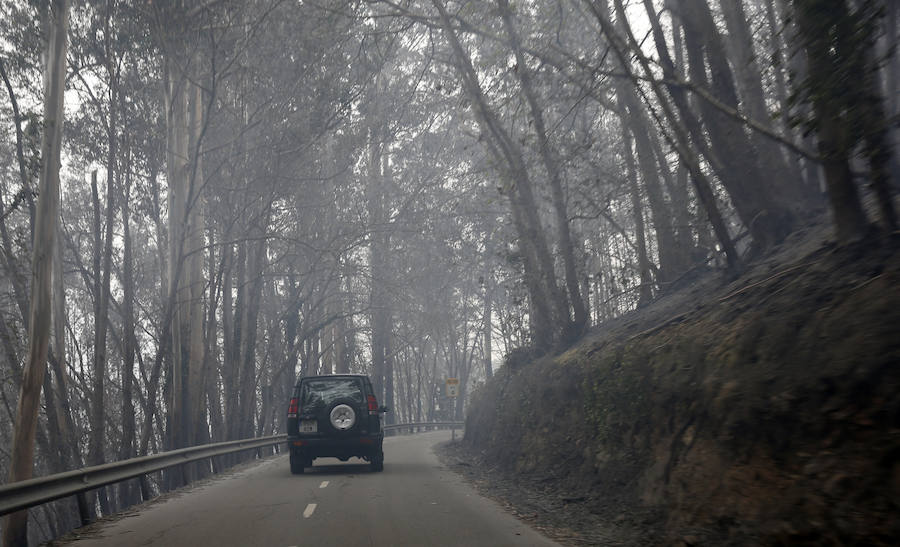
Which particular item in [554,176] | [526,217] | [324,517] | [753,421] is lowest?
[324,517]

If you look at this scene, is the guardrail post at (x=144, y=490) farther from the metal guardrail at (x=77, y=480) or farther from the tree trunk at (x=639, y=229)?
the tree trunk at (x=639, y=229)

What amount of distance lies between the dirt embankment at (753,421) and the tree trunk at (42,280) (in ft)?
30.1

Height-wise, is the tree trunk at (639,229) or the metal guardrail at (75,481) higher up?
the tree trunk at (639,229)

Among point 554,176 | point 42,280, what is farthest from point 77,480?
point 554,176

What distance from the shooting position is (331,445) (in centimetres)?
1556

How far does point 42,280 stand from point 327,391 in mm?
5947

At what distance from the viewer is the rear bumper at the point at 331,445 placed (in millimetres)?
15562

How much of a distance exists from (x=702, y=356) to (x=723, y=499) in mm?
2445

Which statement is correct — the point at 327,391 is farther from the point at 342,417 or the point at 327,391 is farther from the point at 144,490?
the point at 144,490

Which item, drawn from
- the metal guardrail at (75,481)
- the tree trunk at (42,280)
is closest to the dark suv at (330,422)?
the metal guardrail at (75,481)

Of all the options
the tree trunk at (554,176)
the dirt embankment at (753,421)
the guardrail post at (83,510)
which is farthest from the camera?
the tree trunk at (554,176)

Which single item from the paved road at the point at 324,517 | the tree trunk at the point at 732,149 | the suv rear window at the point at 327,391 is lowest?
the paved road at the point at 324,517

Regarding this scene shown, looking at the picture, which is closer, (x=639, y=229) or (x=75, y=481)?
(x=75, y=481)

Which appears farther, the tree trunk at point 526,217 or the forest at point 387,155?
the tree trunk at point 526,217
